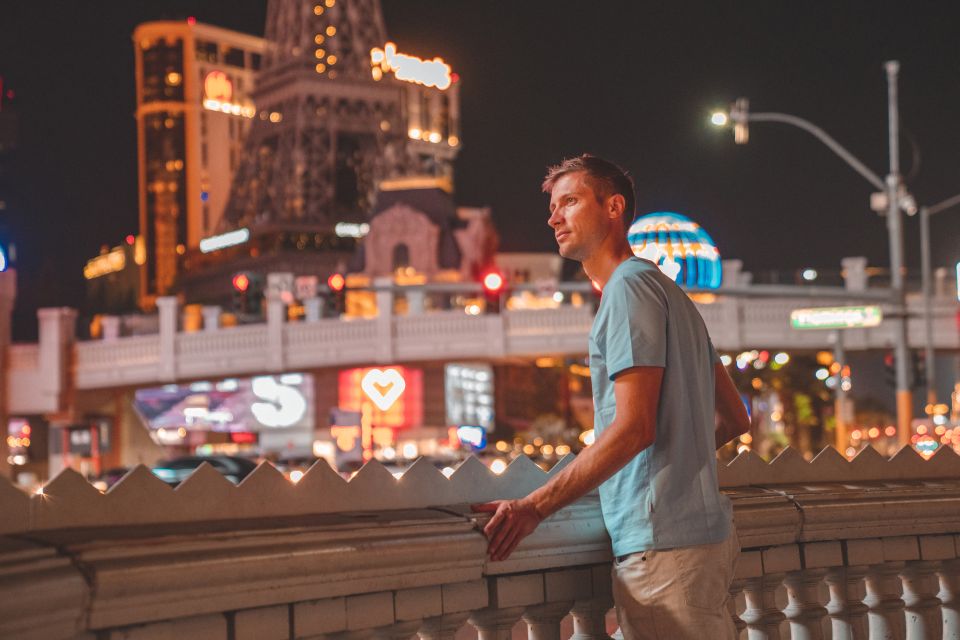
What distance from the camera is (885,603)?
4.79 m

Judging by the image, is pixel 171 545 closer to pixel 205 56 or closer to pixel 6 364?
pixel 6 364

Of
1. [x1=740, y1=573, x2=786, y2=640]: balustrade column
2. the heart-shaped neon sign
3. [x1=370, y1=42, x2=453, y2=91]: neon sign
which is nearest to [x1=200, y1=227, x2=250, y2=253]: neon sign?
[x1=370, y1=42, x2=453, y2=91]: neon sign

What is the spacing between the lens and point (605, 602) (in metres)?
3.88

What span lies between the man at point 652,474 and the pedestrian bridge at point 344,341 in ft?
125

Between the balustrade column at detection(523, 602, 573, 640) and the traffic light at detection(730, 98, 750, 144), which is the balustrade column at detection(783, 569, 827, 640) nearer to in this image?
the balustrade column at detection(523, 602, 573, 640)

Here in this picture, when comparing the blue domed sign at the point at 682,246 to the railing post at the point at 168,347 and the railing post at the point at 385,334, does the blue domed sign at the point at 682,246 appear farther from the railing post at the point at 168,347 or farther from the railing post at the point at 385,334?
the railing post at the point at 168,347

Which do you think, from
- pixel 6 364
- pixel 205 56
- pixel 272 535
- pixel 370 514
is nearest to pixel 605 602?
pixel 370 514

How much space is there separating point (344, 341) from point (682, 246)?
1729 cm

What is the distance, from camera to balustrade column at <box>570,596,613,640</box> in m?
3.85

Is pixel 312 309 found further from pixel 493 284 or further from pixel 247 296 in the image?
pixel 493 284

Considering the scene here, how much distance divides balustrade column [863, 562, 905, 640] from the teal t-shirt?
63.1 inches

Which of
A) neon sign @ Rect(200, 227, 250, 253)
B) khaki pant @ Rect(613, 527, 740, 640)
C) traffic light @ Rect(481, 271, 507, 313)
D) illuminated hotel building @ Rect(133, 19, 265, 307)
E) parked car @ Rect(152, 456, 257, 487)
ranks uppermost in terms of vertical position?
illuminated hotel building @ Rect(133, 19, 265, 307)

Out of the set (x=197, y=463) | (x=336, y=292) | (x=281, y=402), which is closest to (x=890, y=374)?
(x=336, y=292)

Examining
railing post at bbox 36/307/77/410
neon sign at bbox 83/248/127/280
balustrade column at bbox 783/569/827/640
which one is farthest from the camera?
neon sign at bbox 83/248/127/280
